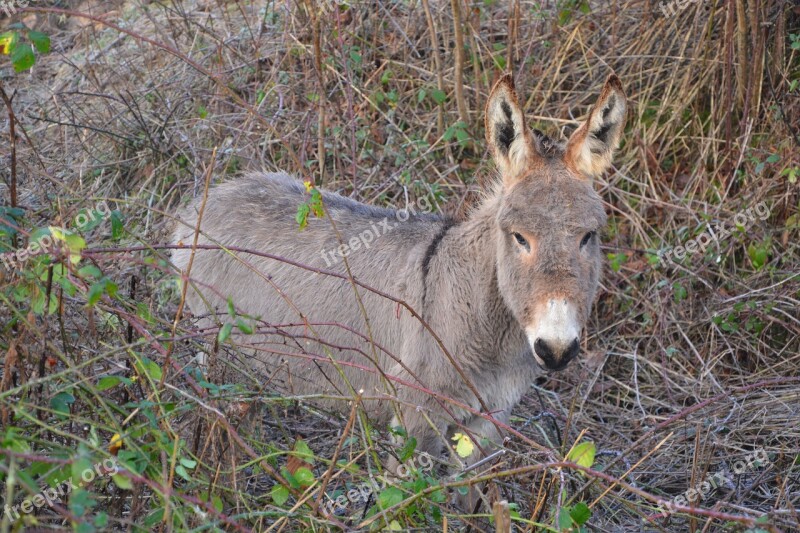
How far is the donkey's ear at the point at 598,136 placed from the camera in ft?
11.6

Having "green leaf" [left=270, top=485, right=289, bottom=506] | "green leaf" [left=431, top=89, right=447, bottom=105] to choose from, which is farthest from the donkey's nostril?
"green leaf" [left=431, top=89, right=447, bottom=105]

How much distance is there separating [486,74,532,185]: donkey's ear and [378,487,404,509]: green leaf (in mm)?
1634

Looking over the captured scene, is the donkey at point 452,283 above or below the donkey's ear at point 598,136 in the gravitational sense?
below

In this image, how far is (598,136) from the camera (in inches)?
144

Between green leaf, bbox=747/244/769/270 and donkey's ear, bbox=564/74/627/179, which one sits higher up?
donkey's ear, bbox=564/74/627/179

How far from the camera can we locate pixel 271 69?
6.89 m

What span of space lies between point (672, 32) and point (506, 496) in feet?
14.4

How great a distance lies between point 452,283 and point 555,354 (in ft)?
2.90

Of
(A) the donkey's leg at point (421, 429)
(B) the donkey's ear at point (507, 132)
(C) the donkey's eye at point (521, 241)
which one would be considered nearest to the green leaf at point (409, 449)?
(A) the donkey's leg at point (421, 429)

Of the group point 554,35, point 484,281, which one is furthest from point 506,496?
point 554,35

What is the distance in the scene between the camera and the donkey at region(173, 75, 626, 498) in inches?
126

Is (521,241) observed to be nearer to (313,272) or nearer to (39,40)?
(313,272)

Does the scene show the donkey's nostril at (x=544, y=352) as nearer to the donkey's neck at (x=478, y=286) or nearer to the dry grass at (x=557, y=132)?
the donkey's neck at (x=478, y=286)

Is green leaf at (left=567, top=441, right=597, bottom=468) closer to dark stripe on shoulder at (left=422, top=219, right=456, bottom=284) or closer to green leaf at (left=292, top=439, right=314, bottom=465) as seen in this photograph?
green leaf at (left=292, top=439, right=314, bottom=465)
